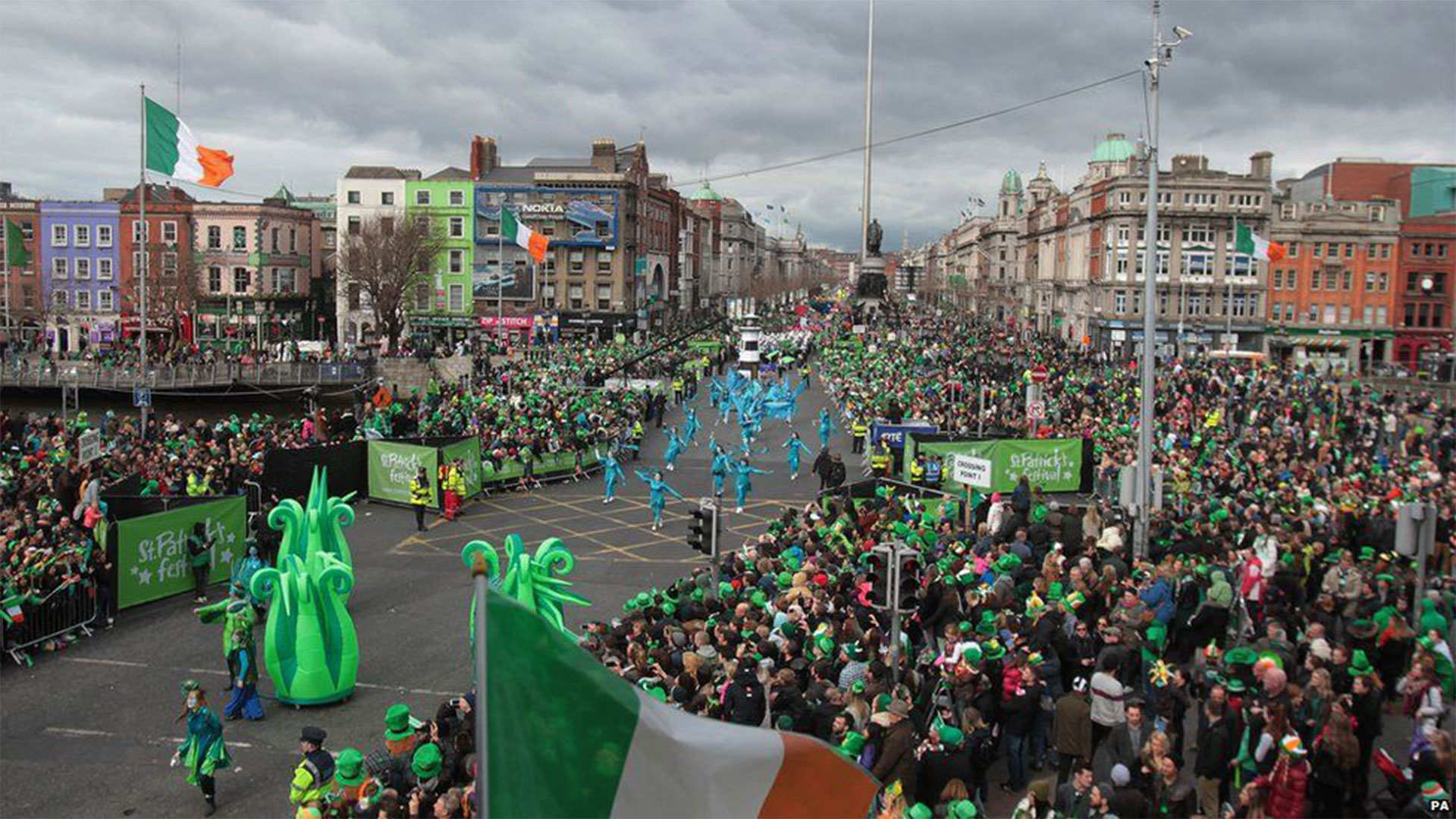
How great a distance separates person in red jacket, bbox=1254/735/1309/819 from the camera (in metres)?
8.80

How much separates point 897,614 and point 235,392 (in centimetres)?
4721

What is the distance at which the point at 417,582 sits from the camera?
20.6m

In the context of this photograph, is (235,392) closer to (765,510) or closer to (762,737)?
(765,510)

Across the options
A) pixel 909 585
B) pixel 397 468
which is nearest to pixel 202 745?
pixel 909 585

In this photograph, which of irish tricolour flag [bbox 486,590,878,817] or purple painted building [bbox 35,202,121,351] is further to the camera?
purple painted building [bbox 35,202,121,351]

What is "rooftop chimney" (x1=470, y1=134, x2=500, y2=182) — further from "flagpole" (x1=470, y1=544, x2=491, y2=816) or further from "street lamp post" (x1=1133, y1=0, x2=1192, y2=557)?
"flagpole" (x1=470, y1=544, x2=491, y2=816)

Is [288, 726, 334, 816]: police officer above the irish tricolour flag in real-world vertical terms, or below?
below

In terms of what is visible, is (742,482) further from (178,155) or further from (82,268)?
(82,268)

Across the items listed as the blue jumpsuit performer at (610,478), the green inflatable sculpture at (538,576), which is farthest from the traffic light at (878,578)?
the blue jumpsuit performer at (610,478)

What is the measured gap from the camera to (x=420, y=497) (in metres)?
24.8

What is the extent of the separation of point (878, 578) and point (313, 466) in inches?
663

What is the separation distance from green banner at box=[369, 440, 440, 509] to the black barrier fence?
0.23 meters

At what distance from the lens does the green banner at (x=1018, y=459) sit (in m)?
26.1

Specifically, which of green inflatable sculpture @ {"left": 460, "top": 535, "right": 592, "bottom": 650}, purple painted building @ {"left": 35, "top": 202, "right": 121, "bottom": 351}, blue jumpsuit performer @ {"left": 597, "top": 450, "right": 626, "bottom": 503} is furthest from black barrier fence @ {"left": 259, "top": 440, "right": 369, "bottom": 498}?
purple painted building @ {"left": 35, "top": 202, "right": 121, "bottom": 351}
